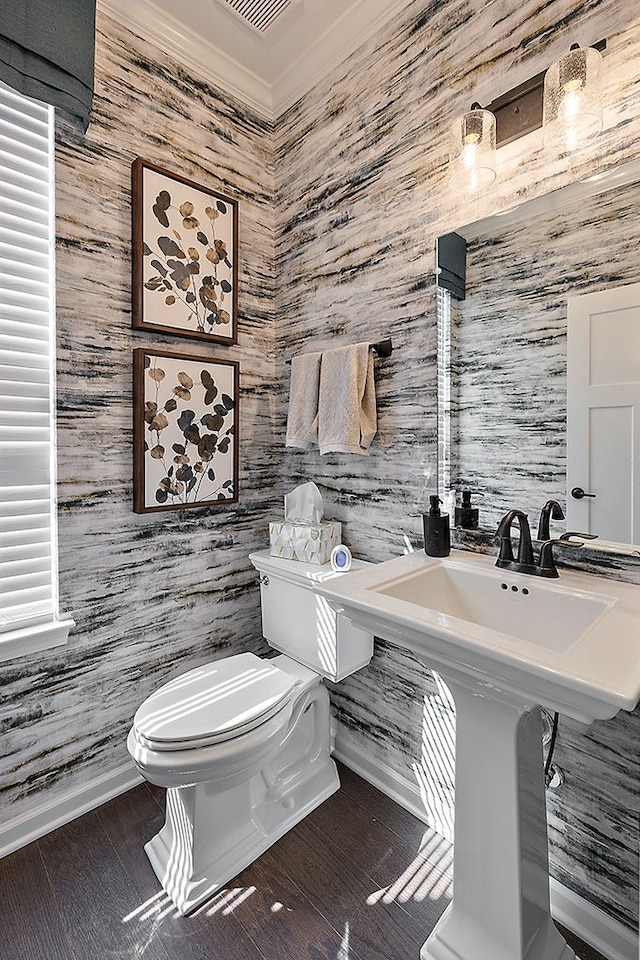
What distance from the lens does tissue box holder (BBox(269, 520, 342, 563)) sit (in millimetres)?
1748

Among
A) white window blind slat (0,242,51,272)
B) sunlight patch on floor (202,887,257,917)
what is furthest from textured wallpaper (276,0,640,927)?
white window blind slat (0,242,51,272)

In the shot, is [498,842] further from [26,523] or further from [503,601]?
[26,523]

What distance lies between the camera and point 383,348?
165 cm

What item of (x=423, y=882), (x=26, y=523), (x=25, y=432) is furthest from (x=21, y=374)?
(x=423, y=882)

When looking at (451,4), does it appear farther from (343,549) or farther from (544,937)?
(544,937)

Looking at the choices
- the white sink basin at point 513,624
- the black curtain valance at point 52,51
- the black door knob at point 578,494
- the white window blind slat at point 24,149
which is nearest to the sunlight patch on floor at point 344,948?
the white sink basin at point 513,624

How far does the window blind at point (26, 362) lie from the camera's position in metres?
1.44

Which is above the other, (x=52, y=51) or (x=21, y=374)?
(x=52, y=51)

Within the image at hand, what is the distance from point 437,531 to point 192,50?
1.95 metres

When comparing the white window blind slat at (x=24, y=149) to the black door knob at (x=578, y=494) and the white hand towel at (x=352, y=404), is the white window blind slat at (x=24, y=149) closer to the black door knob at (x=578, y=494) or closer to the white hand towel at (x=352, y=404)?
the white hand towel at (x=352, y=404)

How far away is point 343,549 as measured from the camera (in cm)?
168

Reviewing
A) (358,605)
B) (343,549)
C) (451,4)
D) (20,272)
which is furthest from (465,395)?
(20,272)

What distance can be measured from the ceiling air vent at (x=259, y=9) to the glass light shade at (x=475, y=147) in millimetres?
805

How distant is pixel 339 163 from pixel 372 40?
0.38 metres
